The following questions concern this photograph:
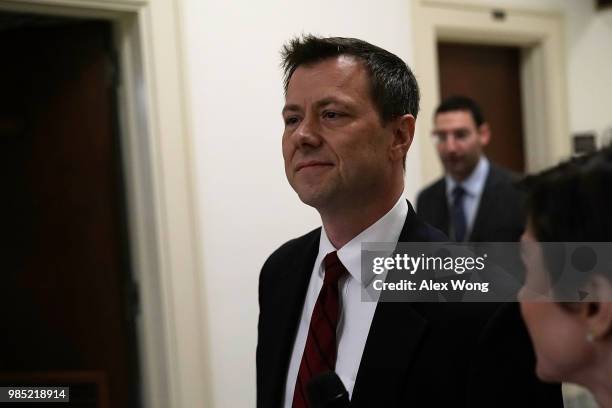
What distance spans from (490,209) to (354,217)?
213 centimetres

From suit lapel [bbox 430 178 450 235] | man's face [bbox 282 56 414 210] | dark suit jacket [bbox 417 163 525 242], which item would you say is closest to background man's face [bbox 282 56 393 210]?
man's face [bbox 282 56 414 210]

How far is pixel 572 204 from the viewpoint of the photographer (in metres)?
0.92

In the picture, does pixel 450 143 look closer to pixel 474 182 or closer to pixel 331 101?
pixel 474 182

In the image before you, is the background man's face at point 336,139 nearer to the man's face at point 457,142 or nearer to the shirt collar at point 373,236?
the shirt collar at point 373,236

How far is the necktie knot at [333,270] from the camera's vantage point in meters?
1.50

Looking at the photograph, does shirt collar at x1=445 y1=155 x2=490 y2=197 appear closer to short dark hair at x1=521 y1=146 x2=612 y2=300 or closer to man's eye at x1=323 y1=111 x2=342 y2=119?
man's eye at x1=323 y1=111 x2=342 y2=119

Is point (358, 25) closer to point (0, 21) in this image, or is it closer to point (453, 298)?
point (0, 21)

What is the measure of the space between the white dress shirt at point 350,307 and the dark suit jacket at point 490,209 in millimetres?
1835

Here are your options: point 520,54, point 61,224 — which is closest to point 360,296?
point 61,224

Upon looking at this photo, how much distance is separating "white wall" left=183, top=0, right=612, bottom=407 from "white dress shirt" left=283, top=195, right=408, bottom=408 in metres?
1.45

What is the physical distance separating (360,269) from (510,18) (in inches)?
129

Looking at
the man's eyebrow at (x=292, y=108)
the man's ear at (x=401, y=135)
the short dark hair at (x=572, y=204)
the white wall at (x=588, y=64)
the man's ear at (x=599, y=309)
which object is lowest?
the man's ear at (x=599, y=309)

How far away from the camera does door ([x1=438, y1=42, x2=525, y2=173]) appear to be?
4.37m

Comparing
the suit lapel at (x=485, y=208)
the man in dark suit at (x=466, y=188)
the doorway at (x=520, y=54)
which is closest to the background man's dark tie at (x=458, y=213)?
the man in dark suit at (x=466, y=188)
